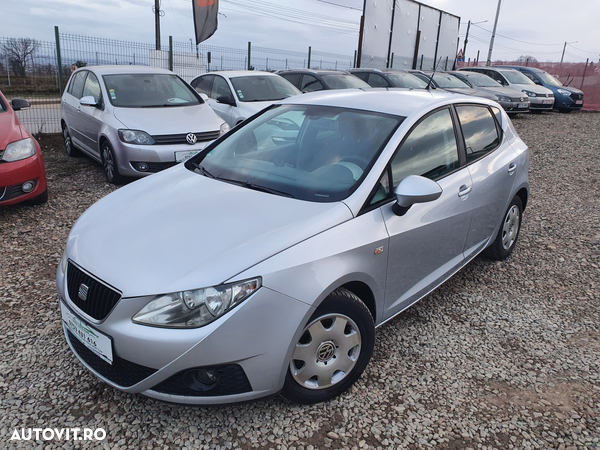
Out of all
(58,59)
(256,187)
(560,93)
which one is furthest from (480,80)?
(256,187)

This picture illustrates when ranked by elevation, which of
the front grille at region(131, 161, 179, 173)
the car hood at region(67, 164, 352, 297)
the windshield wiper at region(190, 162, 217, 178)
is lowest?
the front grille at region(131, 161, 179, 173)

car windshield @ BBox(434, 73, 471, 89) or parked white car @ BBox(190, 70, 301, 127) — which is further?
car windshield @ BBox(434, 73, 471, 89)

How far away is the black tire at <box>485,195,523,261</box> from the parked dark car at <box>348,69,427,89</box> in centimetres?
947

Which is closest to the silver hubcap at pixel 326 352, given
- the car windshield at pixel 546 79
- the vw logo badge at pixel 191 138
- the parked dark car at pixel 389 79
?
the vw logo badge at pixel 191 138

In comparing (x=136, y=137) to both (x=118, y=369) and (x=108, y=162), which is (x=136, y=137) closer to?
(x=108, y=162)

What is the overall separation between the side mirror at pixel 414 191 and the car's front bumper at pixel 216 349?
0.84m

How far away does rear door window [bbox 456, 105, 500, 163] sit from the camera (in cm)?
357

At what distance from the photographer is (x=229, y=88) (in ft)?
27.7

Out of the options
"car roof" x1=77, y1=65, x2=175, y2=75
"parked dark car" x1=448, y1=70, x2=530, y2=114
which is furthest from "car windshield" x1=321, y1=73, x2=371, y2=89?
"parked dark car" x1=448, y1=70, x2=530, y2=114

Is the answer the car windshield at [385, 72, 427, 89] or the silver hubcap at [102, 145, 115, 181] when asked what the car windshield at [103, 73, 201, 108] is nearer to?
the silver hubcap at [102, 145, 115, 181]

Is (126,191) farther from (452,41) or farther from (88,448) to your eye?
(452,41)

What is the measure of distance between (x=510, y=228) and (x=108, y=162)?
207 inches

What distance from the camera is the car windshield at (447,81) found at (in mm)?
13609

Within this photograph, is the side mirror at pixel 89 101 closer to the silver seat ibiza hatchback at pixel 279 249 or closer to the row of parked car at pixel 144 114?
the row of parked car at pixel 144 114
